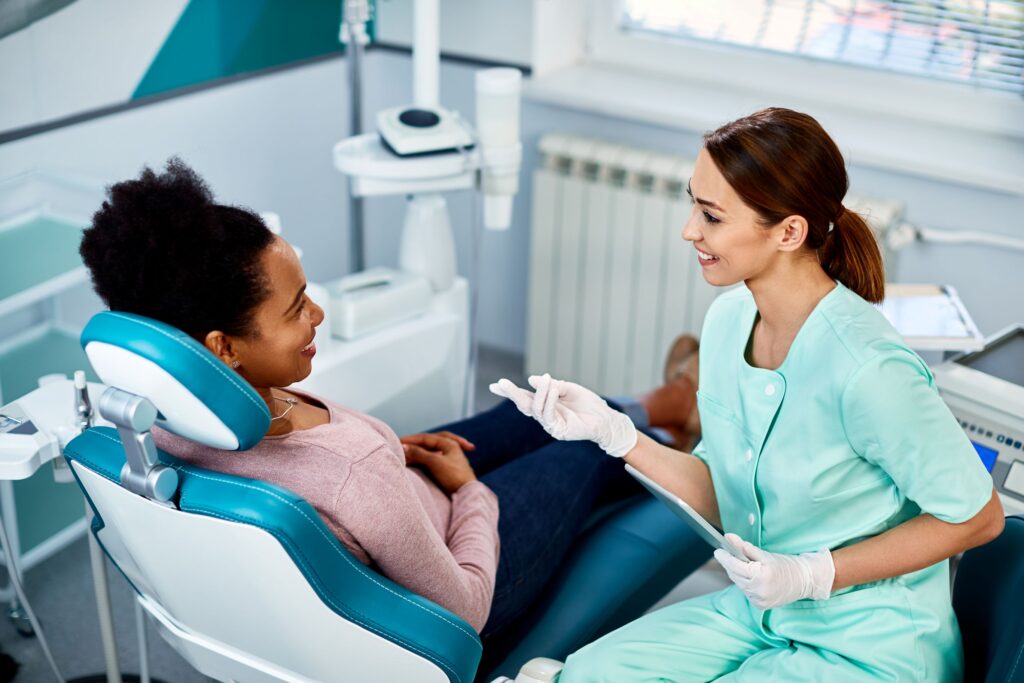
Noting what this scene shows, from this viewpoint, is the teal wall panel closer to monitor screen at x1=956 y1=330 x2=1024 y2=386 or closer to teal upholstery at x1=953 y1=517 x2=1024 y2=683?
monitor screen at x1=956 y1=330 x2=1024 y2=386

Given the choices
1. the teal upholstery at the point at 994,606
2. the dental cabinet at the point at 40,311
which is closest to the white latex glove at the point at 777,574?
the teal upholstery at the point at 994,606

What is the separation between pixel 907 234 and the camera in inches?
103

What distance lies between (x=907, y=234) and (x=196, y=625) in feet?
6.10

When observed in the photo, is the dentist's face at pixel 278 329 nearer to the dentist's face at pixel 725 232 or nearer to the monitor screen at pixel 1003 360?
the dentist's face at pixel 725 232

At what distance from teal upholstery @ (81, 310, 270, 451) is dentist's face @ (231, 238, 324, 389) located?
0.46 ft

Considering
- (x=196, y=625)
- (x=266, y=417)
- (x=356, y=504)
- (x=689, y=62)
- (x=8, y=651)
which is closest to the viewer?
(x=266, y=417)

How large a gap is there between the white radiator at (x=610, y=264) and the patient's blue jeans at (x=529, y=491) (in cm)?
78

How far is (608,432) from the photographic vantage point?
5.26ft

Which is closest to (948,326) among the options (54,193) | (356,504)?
(356,504)

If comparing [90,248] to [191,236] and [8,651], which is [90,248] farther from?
[8,651]

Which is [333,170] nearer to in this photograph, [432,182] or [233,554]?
[432,182]

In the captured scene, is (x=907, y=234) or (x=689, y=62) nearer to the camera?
(x=907, y=234)

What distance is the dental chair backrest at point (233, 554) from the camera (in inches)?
48.7

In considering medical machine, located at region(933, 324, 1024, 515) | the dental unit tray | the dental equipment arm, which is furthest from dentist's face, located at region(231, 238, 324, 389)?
medical machine, located at region(933, 324, 1024, 515)
